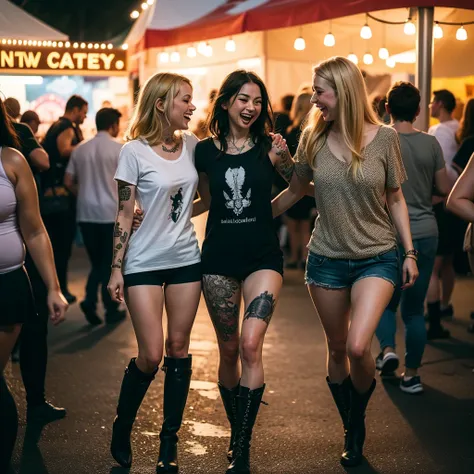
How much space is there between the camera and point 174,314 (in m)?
5.09

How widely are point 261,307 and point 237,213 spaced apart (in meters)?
0.48

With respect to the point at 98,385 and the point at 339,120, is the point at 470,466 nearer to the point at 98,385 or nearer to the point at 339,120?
the point at 339,120

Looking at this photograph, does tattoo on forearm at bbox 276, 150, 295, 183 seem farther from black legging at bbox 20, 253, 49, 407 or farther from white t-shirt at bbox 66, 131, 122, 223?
white t-shirt at bbox 66, 131, 122, 223

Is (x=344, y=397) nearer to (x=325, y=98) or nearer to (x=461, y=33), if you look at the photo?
(x=325, y=98)

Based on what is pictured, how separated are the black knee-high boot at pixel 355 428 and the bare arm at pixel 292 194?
101cm

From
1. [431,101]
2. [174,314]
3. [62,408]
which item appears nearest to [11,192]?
[174,314]

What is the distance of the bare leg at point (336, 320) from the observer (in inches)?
205

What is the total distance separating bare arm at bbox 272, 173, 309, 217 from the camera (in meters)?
5.31

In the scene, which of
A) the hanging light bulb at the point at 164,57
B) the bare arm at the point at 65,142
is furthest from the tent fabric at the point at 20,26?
the hanging light bulb at the point at 164,57

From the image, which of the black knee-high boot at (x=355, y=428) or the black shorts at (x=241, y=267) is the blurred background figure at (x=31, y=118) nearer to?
the black shorts at (x=241, y=267)

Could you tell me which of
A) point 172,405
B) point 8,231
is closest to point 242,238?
point 172,405

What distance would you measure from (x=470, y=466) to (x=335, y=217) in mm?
1470

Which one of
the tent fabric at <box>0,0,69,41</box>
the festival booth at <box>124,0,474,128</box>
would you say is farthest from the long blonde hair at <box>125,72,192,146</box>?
the festival booth at <box>124,0,474,128</box>

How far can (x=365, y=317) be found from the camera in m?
4.98
